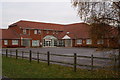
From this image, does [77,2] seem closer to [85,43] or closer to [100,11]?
[100,11]

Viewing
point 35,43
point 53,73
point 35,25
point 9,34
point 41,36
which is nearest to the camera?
point 53,73

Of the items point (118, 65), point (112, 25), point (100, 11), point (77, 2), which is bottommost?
point (118, 65)

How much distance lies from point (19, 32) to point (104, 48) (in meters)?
41.0

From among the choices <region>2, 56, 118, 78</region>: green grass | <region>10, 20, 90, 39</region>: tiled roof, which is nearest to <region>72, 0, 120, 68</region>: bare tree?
<region>2, 56, 118, 78</region>: green grass

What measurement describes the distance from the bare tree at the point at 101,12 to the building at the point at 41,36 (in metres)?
34.4

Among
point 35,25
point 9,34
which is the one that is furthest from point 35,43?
point 9,34

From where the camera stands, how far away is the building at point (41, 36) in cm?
4653

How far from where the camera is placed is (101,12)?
9.27m

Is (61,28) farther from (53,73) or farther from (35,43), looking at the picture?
(53,73)

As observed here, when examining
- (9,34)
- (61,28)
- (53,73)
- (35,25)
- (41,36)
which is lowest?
(53,73)

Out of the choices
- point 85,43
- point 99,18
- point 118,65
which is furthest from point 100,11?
point 85,43

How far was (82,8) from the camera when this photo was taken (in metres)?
9.50

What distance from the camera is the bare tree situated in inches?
351

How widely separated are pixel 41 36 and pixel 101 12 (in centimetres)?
4312
